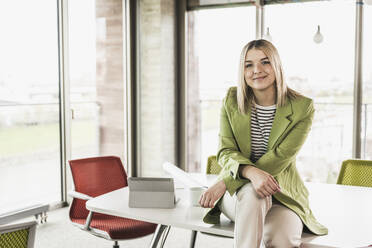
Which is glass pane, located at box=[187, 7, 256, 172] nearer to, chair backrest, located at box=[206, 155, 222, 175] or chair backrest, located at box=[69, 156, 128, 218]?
chair backrest, located at box=[206, 155, 222, 175]

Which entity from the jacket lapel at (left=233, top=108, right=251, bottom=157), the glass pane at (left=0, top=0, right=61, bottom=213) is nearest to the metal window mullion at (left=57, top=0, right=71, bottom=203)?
the glass pane at (left=0, top=0, right=61, bottom=213)

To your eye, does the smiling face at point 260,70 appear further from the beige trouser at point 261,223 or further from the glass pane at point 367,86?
the glass pane at point 367,86

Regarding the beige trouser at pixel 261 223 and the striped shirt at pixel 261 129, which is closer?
the beige trouser at pixel 261 223

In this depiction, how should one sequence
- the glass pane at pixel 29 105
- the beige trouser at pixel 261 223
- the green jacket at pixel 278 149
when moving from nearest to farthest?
the beige trouser at pixel 261 223
the green jacket at pixel 278 149
the glass pane at pixel 29 105

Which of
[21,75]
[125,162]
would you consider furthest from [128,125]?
[21,75]

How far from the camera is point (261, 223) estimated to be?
61.6 inches

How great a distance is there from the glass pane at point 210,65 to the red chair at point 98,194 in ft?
8.84

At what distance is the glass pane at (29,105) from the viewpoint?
397 centimetres

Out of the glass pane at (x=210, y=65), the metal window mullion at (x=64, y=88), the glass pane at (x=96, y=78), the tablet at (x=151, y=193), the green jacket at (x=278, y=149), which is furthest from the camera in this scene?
the glass pane at (x=210, y=65)

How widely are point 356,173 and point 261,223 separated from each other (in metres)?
1.48

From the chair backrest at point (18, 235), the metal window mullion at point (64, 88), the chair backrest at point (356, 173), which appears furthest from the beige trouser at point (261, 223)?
the metal window mullion at point (64, 88)

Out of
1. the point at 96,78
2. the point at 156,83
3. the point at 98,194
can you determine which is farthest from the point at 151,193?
the point at 156,83

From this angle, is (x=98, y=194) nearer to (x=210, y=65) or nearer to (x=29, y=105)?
(x=29, y=105)

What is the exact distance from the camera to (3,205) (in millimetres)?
4023
